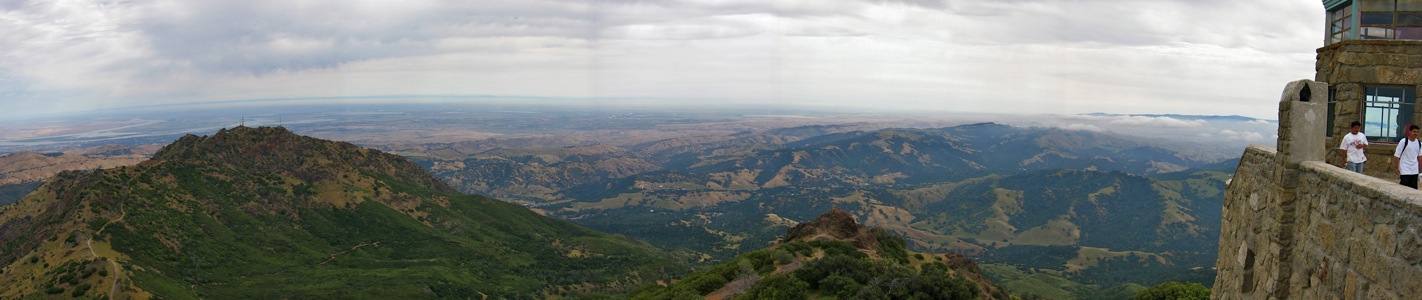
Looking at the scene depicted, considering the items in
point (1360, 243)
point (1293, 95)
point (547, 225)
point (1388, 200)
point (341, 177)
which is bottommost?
point (547, 225)

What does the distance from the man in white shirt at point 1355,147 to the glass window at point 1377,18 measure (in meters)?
3.13

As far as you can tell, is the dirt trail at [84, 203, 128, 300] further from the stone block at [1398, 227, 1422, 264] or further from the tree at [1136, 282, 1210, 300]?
the tree at [1136, 282, 1210, 300]

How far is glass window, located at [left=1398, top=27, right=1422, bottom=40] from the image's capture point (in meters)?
13.0

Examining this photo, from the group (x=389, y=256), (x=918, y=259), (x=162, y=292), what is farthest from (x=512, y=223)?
(x=918, y=259)

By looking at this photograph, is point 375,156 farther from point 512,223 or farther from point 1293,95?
point 1293,95

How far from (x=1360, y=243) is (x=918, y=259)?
53.6 metres

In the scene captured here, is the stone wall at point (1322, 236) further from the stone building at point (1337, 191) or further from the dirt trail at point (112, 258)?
the dirt trail at point (112, 258)

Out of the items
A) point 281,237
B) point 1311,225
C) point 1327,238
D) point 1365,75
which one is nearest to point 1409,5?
point 1365,75

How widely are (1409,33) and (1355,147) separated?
11.6 feet

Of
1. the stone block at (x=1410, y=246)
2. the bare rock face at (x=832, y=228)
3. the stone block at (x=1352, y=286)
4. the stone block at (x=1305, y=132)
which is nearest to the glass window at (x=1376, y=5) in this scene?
the stone block at (x=1305, y=132)

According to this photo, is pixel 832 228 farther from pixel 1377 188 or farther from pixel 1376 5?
pixel 1377 188

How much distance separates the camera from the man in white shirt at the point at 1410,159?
35.4 feet

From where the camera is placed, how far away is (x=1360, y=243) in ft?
22.0

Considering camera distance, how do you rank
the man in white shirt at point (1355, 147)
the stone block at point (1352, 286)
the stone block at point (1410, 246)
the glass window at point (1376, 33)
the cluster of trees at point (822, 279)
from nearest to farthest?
the stone block at point (1410, 246)
the stone block at point (1352, 286)
the man in white shirt at point (1355, 147)
the glass window at point (1376, 33)
the cluster of trees at point (822, 279)
